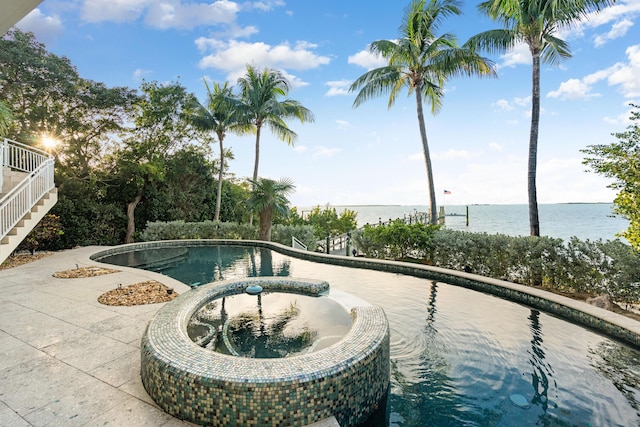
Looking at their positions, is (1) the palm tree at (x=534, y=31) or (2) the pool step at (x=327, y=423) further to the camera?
(1) the palm tree at (x=534, y=31)

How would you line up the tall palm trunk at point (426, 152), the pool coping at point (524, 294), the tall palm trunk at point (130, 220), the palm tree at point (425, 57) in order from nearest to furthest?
the pool coping at point (524, 294)
the palm tree at point (425, 57)
the tall palm trunk at point (426, 152)
the tall palm trunk at point (130, 220)

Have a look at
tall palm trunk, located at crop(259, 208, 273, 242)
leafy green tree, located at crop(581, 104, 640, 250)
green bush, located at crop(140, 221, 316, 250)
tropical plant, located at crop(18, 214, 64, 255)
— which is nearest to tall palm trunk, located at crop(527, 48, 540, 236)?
leafy green tree, located at crop(581, 104, 640, 250)

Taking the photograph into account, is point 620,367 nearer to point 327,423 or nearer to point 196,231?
point 327,423

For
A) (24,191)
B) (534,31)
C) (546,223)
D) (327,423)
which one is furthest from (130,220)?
(546,223)

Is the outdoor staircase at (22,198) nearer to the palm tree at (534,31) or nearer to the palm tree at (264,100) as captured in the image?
the palm tree at (264,100)

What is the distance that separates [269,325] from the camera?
411 cm

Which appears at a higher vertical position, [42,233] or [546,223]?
[42,233]

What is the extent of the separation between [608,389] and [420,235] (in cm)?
576

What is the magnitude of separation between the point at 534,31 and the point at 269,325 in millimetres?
11579

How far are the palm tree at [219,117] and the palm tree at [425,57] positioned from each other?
7.82m

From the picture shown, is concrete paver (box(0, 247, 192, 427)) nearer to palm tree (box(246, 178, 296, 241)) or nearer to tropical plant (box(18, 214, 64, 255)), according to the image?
tropical plant (box(18, 214, 64, 255))

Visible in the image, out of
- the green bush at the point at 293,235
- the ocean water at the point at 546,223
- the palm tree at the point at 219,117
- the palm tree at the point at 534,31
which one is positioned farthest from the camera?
the ocean water at the point at 546,223

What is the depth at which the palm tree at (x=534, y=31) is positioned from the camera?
887 centimetres

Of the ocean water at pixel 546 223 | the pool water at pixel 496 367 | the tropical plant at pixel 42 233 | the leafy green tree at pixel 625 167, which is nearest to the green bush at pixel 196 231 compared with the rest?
the tropical plant at pixel 42 233
